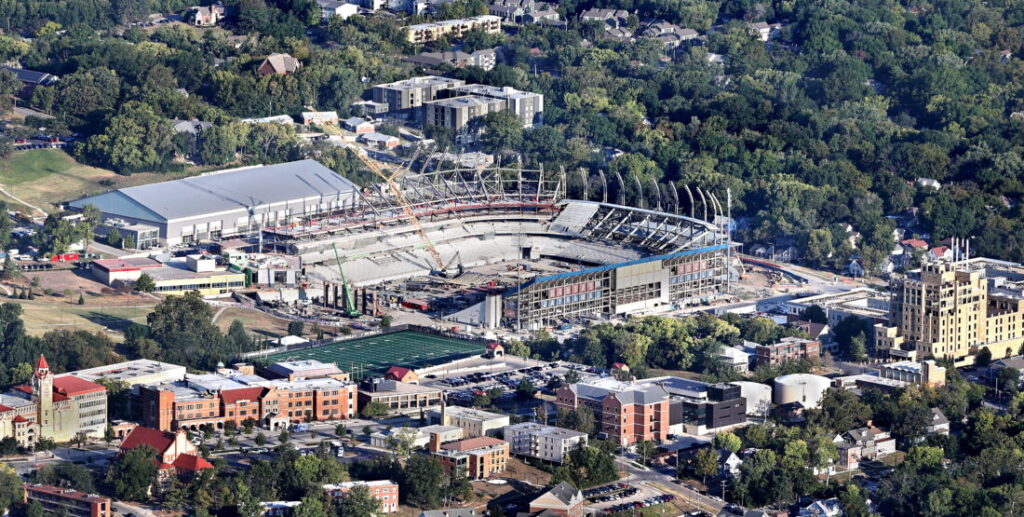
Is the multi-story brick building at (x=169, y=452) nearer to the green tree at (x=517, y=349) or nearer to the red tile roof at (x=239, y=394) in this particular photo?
the red tile roof at (x=239, y=394)

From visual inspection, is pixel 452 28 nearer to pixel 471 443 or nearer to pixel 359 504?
pixel 471 443

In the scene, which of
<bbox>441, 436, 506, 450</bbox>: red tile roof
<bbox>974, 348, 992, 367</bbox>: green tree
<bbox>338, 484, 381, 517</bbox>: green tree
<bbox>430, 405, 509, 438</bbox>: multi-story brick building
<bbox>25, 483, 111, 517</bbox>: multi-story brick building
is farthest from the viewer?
<bbox>974, 348, 992, 367</bbox>: green tree

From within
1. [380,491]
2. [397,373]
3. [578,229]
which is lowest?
[380,491]

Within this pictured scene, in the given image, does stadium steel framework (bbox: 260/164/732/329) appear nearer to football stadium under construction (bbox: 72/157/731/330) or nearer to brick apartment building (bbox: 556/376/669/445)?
football stadium under construction (bbox: 72/157/731/330)

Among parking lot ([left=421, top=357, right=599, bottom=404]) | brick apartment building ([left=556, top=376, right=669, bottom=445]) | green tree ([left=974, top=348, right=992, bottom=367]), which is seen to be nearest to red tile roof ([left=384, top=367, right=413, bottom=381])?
parking lot ([left=421, top=357, right=599, bottom=404])

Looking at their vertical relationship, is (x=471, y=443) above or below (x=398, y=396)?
below

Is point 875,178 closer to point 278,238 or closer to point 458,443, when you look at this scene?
point 278,238

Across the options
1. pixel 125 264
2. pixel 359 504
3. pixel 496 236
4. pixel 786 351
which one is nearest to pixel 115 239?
pixel 125 264

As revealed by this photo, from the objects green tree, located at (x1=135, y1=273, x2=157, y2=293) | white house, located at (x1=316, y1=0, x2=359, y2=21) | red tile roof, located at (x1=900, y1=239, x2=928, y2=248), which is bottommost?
green tree, located at (x1=135, y1=273, x2=157, y2=293)
